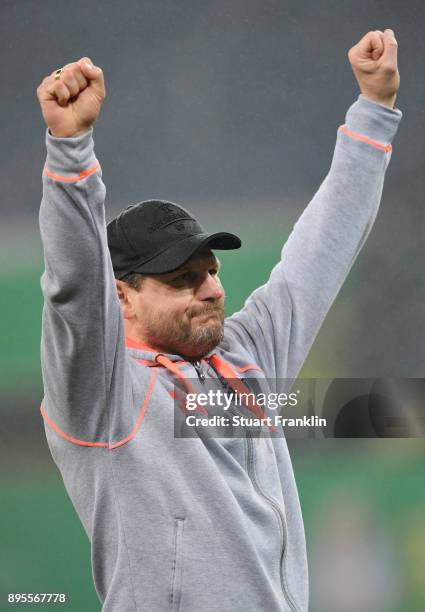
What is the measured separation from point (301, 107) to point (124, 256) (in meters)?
0.93

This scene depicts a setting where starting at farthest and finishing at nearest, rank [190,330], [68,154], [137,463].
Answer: [190,330]
[137,463]
[68,154]

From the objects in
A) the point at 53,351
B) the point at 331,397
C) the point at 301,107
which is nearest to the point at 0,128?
the point at 301,107

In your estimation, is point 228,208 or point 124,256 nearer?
point 124,256

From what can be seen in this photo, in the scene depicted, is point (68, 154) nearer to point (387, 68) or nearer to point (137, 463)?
point (137, 463)

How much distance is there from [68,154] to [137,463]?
302 mm

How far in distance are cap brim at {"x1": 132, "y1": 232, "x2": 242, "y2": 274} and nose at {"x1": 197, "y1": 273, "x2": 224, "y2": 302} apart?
1.5 inches

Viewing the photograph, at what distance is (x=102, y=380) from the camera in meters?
0.83

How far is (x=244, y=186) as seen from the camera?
5.76 feet

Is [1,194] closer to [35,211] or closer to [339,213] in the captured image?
[35,211]

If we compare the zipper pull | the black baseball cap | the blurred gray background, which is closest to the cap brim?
the black baseball cap

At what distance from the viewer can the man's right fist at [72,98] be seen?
28.1 inches

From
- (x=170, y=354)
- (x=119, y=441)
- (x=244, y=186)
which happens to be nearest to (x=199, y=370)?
(x=170, y=354)

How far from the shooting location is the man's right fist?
0.71m

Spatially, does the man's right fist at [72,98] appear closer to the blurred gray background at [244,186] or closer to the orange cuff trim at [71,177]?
the orange cuff trim at [71,177]
